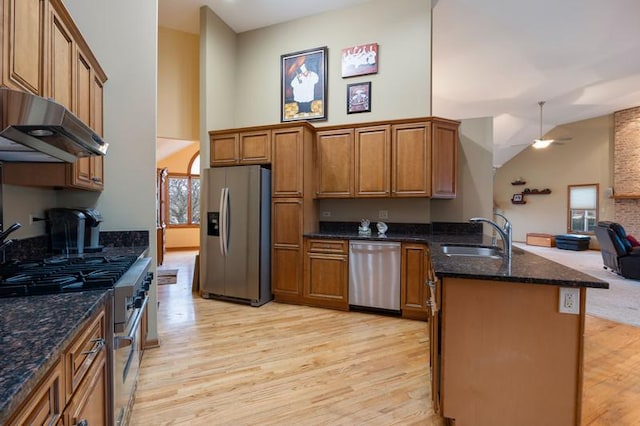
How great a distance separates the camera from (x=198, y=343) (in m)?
2.77

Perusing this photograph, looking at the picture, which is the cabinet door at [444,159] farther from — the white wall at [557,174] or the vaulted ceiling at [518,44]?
the white wall at [557,174]

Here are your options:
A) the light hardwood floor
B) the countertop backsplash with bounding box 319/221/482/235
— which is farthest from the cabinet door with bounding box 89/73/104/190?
the countertop backsplash with bounding box 319/221/482/235

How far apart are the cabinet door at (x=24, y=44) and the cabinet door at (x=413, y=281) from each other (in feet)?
10.5

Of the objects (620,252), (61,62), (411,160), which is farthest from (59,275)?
(620,252)

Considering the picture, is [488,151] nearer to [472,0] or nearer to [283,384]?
[472,0]

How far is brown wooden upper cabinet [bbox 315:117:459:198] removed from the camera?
3623 millimetres

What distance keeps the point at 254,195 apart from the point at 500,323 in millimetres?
2965

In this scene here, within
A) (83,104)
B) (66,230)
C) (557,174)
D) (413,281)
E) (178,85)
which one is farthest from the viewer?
(557,174)

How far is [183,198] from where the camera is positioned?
897 cm

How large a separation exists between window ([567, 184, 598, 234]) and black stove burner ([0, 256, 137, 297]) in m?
12.0

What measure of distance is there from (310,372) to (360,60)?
3829 millimetres

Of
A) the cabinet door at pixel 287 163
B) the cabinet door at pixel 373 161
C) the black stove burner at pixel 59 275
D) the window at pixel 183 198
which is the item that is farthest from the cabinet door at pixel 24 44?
the window at pixel 183 198

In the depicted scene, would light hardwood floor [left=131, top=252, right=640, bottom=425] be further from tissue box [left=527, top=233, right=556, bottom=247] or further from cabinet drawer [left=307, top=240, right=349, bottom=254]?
tissue box [left=527, top=233, right=556, bottom=247]

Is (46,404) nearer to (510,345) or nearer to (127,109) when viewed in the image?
(510,345)
